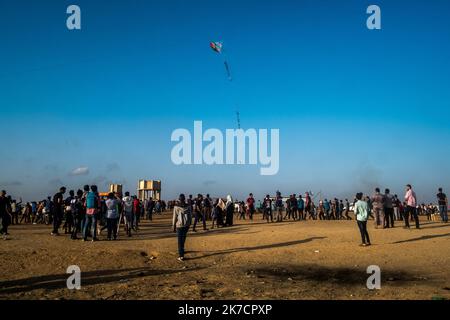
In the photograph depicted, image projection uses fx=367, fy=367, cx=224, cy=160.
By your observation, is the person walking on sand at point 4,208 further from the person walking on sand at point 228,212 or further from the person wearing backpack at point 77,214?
the person walking on sand at point 228,212

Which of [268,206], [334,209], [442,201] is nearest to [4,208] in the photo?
[268,206]

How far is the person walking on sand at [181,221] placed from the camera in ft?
39.1

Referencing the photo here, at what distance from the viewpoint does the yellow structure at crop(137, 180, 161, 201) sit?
175ft

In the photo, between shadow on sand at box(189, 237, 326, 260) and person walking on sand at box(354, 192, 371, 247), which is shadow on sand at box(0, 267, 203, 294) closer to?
shadow on sand at box(189, 237, 326, 260)

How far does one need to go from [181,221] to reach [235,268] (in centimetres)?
264

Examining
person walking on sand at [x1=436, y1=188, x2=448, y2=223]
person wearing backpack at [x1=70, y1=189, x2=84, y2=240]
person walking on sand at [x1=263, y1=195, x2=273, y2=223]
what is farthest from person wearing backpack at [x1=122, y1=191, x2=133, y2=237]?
person walking on sand at [x1=436, y1=188, x2=448, y2=223]

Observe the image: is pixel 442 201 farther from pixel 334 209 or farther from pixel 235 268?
pixel 235 268

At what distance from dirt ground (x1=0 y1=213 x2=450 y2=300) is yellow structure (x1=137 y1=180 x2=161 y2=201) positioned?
3730 cm

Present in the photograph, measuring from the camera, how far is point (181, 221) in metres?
12.1

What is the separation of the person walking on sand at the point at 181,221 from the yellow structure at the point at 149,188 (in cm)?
4151

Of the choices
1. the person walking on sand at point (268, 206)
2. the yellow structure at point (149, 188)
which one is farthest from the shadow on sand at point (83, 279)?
the yellow structure at point (149, 188)

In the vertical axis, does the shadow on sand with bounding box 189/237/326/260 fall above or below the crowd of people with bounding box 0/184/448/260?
below
